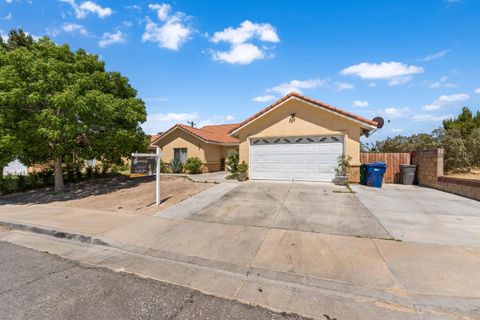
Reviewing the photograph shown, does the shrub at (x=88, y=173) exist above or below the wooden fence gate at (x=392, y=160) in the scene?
below

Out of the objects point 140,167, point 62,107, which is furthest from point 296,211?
point 140,167

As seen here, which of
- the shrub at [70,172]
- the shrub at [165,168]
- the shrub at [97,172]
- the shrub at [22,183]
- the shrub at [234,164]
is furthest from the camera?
the shrub at [165,168]

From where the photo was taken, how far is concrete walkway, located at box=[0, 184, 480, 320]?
10.0 ft

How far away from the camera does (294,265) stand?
401 centimetres

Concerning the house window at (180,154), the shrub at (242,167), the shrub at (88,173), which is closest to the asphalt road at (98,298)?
the shrub at (242,167)

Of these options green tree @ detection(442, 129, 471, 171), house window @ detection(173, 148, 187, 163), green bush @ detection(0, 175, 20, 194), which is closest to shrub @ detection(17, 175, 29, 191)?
green bush @ detection(0, 175, 20, 194)

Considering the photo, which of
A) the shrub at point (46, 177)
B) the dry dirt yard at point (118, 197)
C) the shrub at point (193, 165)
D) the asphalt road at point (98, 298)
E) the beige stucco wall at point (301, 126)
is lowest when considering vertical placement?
the asphalt road at point (98, 298)

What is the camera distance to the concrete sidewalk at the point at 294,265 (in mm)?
3057

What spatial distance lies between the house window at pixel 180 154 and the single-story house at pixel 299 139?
6.80m

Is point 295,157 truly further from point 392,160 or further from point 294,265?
point 294,265

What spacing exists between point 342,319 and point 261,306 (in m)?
0.96

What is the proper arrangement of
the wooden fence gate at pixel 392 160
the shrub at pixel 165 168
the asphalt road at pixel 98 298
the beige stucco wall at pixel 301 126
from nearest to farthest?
the asphalt road at pixel 98 298 < the beige stucco wall at pixel 301 126 < the wooden fence gate at pixel 392 160 < the shrub at pixel 165 168

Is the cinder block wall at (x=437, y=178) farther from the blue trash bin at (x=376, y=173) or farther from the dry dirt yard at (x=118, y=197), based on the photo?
the dry dirt yard at (x=118, y=197)

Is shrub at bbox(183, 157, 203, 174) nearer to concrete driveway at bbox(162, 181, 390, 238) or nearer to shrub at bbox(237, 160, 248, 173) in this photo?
shrub at bbox(237, 160, 248, 173)
